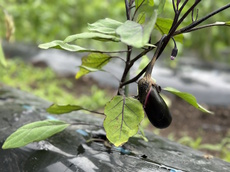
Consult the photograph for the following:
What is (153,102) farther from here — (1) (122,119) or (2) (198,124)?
(2) (198,124)

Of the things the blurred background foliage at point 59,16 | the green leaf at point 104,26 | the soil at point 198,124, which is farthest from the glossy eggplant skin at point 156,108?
the blurred background foliage at point 59,16

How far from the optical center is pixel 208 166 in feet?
2.89

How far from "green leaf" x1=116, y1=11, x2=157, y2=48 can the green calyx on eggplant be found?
0.16 metres

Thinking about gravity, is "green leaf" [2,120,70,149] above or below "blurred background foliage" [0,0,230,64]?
below

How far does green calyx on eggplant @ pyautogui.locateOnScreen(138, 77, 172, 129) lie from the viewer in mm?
708

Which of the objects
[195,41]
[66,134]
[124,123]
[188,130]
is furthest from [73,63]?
[124,123]

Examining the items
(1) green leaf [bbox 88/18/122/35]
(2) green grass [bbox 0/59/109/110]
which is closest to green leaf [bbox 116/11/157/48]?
(1) green leaf [bbox 88/18/122/35]

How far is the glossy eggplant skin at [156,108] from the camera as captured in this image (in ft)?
2.35

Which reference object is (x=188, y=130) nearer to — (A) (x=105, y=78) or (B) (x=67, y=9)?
(A) (x=105, y=78)

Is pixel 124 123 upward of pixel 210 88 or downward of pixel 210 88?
upward

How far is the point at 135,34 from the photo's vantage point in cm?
55

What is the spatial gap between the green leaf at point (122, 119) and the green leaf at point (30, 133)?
0.19m

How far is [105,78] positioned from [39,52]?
1.30 metres

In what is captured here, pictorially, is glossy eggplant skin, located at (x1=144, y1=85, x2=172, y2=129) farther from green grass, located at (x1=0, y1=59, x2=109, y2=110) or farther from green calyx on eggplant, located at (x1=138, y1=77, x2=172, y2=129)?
green grass, located at (x1=0, y1=59, x2=109, y2=110)
